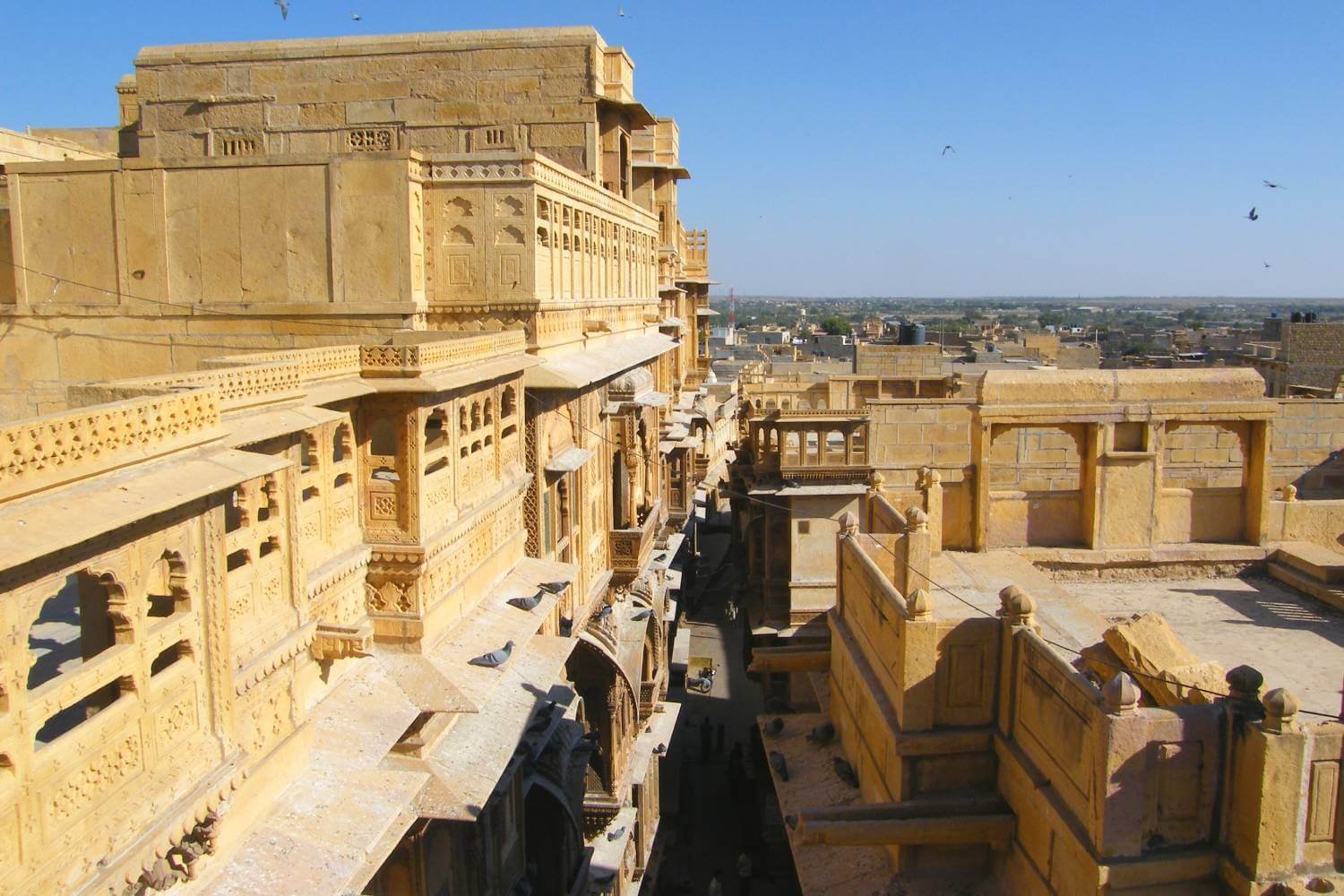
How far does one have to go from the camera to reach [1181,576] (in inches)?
503

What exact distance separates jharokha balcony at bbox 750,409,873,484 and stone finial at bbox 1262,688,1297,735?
1060cm

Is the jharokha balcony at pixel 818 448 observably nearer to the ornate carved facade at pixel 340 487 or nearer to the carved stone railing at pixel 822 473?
the carved stone railing at pixel 822 473

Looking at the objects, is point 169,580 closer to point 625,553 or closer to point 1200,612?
point 1200,612

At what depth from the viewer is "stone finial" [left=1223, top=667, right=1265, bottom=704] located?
6.03 meters

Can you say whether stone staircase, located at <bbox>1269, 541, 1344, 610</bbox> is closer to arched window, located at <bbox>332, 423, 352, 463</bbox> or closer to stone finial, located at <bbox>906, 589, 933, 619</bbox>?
stone finial, located at <bbox>906, 589, 933, 619</bbox>

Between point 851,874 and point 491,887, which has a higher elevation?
point 851,874

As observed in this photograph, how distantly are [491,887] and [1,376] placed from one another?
8.76 metres

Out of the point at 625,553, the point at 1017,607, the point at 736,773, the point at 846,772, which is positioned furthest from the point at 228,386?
the point at 736,773

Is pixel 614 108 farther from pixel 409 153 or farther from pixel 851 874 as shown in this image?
pixel 851 874

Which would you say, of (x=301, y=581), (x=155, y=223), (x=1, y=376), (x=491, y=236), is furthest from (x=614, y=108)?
(x=301, y=581)

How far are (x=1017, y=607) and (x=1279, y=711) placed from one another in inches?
79.5

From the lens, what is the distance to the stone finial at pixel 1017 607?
7.53 metres

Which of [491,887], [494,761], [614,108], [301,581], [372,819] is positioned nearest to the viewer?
[372,819]

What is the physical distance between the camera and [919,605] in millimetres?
7809
